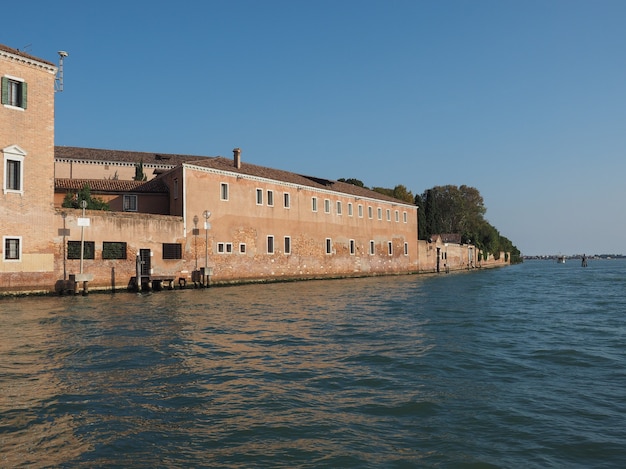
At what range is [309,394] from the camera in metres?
5.49

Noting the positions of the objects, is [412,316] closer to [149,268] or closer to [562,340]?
[562,340]

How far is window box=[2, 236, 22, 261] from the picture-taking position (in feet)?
56.7

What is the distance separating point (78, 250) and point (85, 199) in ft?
20.5

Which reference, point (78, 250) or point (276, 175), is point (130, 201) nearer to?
point (78, 250)

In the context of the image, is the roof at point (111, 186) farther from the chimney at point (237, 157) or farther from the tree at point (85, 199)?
the chimney at point (237, 157)

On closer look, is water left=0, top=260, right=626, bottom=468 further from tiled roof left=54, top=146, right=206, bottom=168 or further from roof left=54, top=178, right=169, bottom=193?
tiled roof left=54, top=146, right=206, bottom=168

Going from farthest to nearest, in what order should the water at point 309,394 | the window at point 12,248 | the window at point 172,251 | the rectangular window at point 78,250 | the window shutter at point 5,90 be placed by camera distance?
the window at point 172,251, the rectangular window at point 78,250, the window shutter at point 5,90, the window at point 12,248, the water at point 309,394

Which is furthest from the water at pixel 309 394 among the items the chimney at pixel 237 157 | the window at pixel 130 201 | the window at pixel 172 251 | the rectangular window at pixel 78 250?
the chimney at pixel 237 157

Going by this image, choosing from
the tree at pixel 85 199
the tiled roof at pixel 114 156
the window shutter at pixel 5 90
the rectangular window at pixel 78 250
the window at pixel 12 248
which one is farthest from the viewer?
the tiled roof at pixel 114 156

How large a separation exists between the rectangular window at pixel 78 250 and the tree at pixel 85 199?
5.30 meters

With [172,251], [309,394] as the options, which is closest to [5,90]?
[172,251]

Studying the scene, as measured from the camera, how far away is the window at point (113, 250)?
802 inches

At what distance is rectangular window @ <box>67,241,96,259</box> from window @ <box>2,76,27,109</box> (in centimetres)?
532

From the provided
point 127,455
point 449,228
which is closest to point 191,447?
point 127,455
